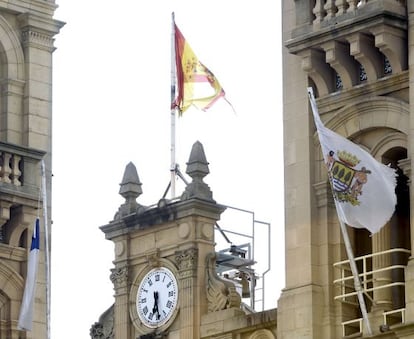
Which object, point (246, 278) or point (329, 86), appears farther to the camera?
point (246, 278)

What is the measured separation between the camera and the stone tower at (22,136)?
53406 millimetres

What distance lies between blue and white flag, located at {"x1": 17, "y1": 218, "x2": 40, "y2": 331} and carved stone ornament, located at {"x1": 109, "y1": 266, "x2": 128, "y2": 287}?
2.76m

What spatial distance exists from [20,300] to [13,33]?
18.6ft

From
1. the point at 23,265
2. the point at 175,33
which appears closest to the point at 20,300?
the point at 23,265

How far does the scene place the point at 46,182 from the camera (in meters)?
54.4

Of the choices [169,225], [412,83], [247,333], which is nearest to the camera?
[412,83]

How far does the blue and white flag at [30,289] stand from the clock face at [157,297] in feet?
9.28

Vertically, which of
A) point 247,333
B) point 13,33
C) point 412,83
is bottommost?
point 247,333

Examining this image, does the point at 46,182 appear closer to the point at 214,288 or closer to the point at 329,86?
the point at 214,288

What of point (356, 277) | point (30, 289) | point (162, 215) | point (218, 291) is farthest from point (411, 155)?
point (30, 289)

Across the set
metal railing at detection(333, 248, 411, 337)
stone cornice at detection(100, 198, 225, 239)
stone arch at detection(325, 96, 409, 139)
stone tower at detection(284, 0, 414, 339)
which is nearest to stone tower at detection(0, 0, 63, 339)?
stone cornice at detection(100, 198, 225, 239)

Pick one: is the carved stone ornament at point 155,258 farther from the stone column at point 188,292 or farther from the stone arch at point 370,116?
the stone arch at point 370,116

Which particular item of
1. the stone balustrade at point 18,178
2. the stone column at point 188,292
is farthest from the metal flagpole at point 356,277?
the stone balustrade at point 18,178

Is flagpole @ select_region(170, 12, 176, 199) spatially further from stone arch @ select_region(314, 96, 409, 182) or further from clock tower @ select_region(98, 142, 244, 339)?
stone arch @ select_region(314, 96, 409, 182)
